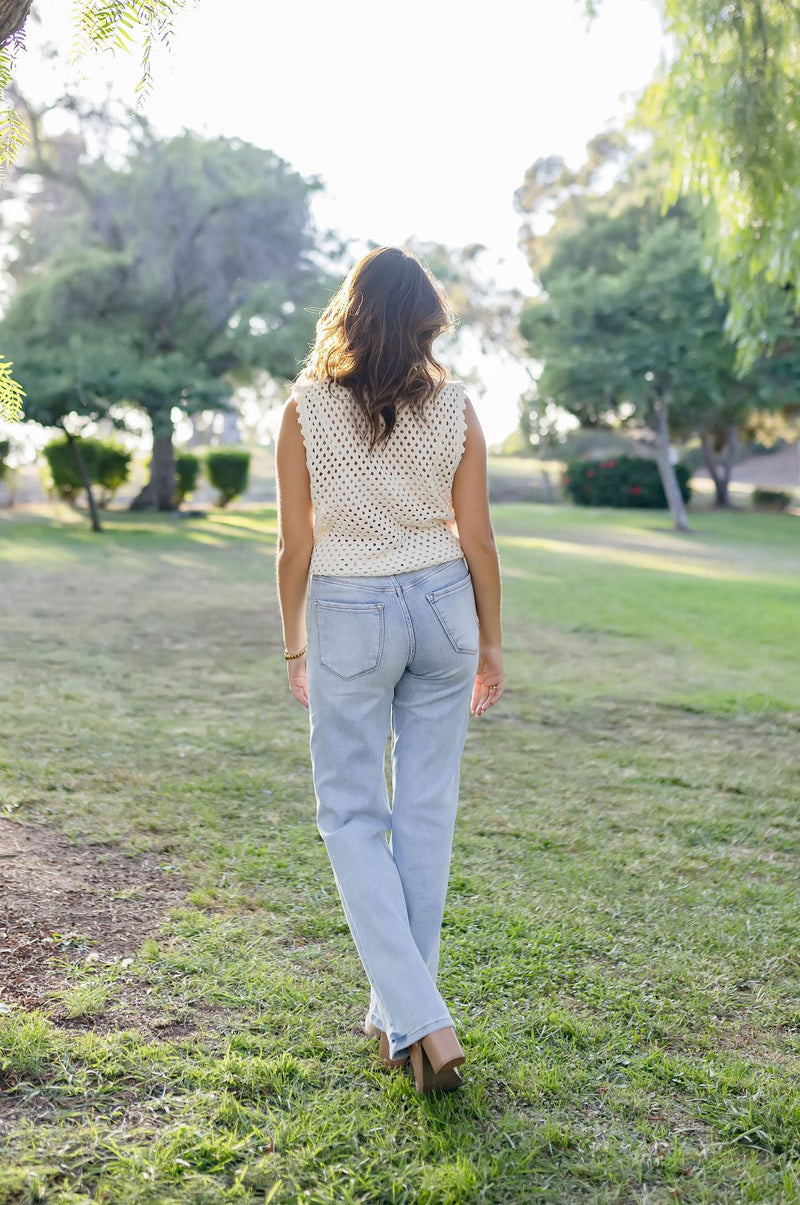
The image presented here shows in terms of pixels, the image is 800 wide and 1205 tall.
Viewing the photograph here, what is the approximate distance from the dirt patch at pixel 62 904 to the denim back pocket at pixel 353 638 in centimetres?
123

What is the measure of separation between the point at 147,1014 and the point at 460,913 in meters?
1.17

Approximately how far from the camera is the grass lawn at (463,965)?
7.18ft

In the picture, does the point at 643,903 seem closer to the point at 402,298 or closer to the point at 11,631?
the point at 402,298

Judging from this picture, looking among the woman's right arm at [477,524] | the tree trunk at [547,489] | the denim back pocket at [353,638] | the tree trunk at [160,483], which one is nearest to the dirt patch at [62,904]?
the denim back pocket at [353,638]

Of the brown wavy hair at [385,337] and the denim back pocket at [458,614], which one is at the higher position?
the brown wavy hair at [385,337]

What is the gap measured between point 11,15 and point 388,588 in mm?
1646

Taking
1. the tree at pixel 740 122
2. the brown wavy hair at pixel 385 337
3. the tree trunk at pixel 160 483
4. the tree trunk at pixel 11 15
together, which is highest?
the tree at pixel 740 122

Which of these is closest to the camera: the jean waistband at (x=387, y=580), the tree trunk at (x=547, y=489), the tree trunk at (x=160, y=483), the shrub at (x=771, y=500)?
the jean waistband at (x=387, y=580)

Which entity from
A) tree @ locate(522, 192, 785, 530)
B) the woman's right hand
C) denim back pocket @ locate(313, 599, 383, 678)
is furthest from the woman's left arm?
tree @ locate(522, 192, 785, 530)

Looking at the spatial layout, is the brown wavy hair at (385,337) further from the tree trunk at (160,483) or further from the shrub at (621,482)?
the shrub at (621,482)

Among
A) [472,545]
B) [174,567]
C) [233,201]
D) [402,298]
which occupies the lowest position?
[174,567]

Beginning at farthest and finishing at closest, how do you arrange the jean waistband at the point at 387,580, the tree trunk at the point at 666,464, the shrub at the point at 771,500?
the shrub at the point at 771,500 < the tree trunk at the point at 666,464 < the jean waistband at the point at 387,580

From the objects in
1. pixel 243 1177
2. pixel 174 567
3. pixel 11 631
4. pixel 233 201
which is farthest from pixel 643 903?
pixel 233 201

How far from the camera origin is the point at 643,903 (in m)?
3.71
